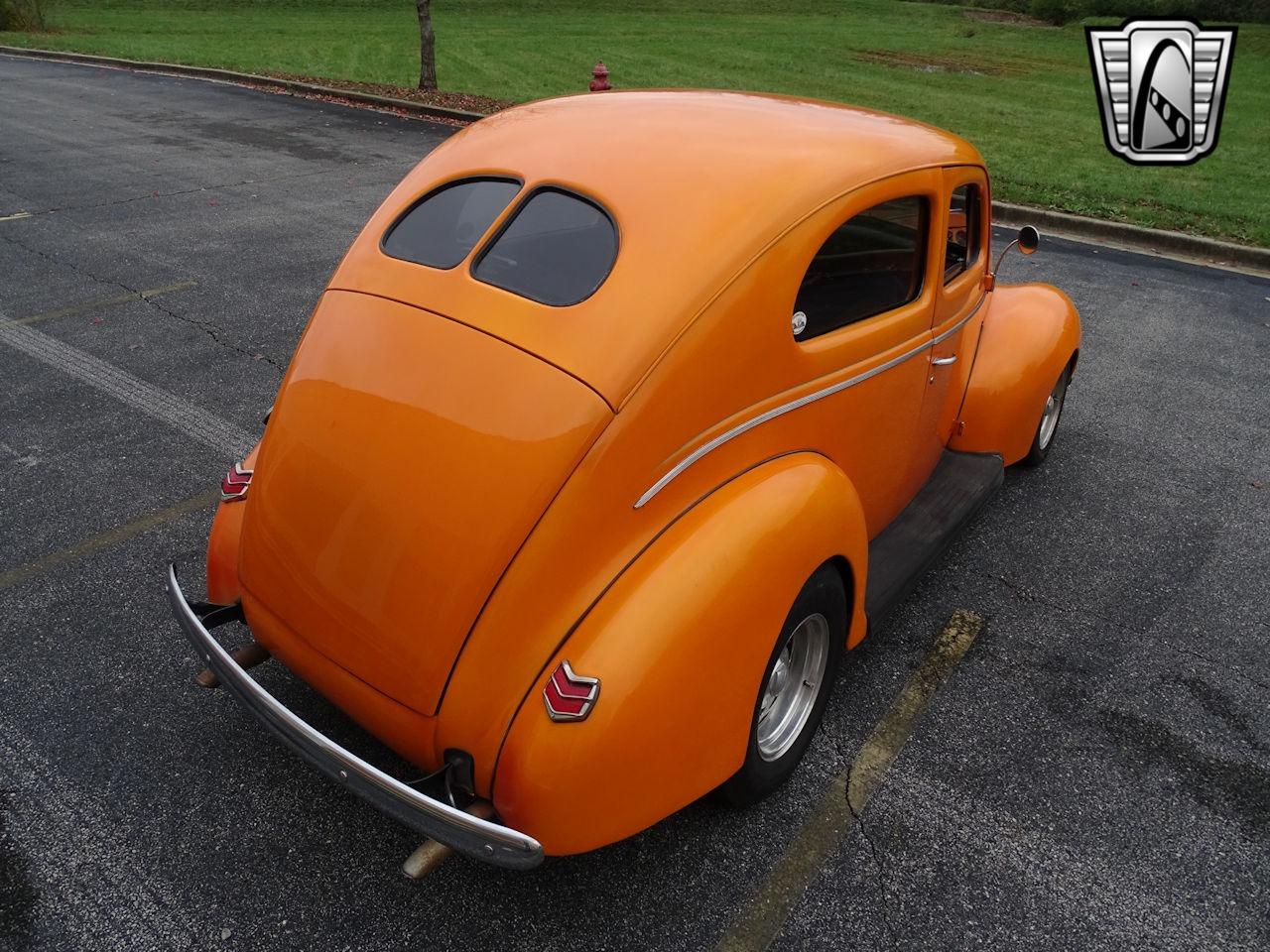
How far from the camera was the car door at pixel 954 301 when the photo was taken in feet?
11.9

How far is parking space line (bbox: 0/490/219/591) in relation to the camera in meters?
3.94

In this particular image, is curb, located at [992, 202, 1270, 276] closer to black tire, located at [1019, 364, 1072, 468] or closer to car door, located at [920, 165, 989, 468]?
black tire, located at [1019, 364, 1072, 468]

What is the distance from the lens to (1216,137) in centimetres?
1380

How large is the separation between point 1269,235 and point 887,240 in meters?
8.50

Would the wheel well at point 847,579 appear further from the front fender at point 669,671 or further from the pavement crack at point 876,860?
the pavement crack at point 876,860

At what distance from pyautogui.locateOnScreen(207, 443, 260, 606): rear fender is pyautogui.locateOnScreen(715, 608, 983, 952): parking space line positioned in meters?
1.83

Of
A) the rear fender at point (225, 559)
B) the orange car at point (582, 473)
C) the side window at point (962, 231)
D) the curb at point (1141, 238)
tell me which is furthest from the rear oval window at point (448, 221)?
the curb at point (1141, 238)

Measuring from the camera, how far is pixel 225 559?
118 inches

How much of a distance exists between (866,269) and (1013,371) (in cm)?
160

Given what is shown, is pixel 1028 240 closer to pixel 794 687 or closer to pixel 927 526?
pixel 927 526

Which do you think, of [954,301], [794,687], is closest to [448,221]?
[794,687]

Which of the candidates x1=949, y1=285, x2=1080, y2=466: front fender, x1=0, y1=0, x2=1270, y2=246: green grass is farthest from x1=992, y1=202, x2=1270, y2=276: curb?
Result: x1=949, y1=285, x2=1080, y2=466: front fender

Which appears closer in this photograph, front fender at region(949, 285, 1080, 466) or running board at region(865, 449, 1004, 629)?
running board at region(865, 449, 1004, 629)

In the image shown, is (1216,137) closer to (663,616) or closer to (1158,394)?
(1158,394)
